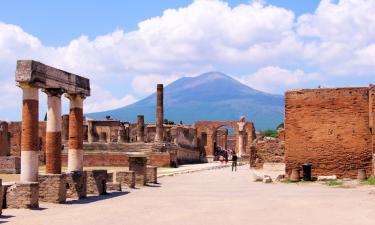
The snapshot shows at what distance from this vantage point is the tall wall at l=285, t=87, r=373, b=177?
82.7 ft

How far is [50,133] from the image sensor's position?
1822 cm

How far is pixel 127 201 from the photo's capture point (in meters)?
17.3

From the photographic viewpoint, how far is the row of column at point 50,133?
53.8 ft

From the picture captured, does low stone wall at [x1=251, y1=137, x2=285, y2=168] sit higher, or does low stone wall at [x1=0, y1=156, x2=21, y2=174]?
low stone wall at [x1=251, y1=137, x2=285, y2=168]

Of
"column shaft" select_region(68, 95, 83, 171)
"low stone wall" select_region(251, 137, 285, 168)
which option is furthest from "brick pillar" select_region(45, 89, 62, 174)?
"low stone wall" select_region(251, 137, 285, 168)

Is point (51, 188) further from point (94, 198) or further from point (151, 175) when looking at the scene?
point (151, 175)

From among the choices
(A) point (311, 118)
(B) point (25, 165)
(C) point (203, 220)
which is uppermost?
(A) point (311, 118)

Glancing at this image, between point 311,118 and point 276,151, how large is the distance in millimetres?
7270

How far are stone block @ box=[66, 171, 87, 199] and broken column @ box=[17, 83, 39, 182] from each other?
6.00 ft

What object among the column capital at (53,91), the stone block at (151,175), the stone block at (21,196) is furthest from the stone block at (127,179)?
the stone block at (21,196)

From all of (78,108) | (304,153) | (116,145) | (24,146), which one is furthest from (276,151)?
(116,145)

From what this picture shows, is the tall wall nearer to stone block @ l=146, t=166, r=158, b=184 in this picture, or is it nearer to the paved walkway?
the paved walkway

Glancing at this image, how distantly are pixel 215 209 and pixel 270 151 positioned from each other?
18902mm

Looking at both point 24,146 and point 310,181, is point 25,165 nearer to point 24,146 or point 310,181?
point 24,146
